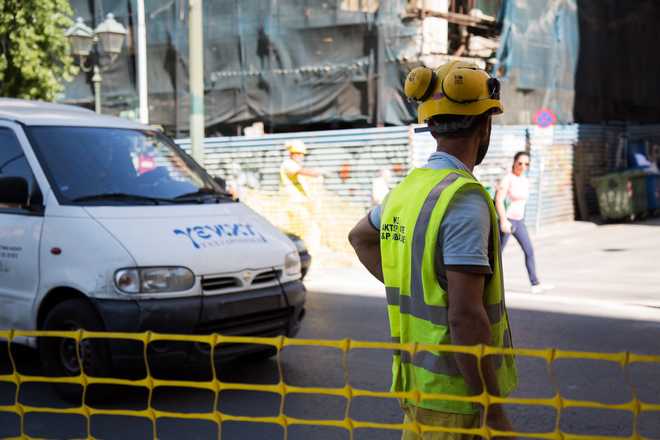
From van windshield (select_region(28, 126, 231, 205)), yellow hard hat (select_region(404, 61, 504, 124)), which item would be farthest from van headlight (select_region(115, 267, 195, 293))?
yellow hard hat (select_region(404, 61, 504, 124))

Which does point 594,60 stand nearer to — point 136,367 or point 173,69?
point 173,69

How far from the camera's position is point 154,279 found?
5156mm

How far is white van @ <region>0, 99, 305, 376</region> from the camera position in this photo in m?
5.15

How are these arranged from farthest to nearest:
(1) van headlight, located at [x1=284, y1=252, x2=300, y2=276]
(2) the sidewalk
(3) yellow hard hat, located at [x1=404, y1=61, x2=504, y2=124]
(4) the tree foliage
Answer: (4) the tree foliage
(2) the sidewalk
(1) van headlight, located at [x1=284, y1=252, x2=300, y2=276]
(3) yellow hard hat, located at [x1=404, y1=61, x2=504, y2=124]

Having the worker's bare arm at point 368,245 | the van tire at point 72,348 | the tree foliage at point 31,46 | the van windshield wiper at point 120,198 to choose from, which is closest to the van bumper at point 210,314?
the van tire at point 72,348

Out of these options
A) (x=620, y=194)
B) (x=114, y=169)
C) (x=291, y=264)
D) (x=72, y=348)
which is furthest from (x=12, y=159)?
(x=620, y=194)

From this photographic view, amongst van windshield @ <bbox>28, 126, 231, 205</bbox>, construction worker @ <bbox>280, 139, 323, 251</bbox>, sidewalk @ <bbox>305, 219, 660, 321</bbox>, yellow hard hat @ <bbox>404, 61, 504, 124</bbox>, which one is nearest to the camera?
yellow hard hat @ <bbox>404, 61, 504, 124</bbox>

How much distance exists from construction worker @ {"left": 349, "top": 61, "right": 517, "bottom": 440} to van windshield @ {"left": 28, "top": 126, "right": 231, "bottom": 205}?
3475mm

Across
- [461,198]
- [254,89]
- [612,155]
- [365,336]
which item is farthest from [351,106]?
[461,198]

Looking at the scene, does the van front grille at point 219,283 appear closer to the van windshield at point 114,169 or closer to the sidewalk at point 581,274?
the van windshield at point 114,169

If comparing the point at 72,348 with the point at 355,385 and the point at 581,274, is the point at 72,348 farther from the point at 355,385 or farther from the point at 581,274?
the point at 581,274

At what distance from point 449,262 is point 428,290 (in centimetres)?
14

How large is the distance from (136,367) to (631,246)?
465 inches

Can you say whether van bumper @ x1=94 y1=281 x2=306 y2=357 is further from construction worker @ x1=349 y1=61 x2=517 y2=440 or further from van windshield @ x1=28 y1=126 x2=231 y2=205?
construction worker @ x1=349 y1=61 x2=517 y2=440
